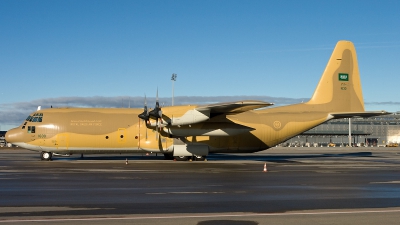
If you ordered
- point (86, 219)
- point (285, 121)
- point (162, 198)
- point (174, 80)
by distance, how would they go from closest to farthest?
point (86, 219)
point (162, 198)
point (285, 121)
point (174, 80)

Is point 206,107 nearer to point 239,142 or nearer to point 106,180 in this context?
point 239,142

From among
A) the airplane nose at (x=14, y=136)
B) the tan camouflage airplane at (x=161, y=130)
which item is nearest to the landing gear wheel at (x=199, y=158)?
the tan camouflage airplane at (x=161, y=130)

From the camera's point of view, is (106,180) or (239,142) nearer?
(106,180)

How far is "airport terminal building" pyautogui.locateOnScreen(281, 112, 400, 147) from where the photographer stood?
108 metres

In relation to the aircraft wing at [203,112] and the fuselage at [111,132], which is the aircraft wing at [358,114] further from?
the aircraft wing at [203,112]

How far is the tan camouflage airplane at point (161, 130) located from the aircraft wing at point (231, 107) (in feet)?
0.25

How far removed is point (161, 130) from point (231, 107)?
6.18 m

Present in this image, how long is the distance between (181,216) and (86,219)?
2.23 meters

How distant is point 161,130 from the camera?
35219 millimetres

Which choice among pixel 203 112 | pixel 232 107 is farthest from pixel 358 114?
pixel 203 112

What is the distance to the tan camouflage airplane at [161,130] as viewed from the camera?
34.5 metres

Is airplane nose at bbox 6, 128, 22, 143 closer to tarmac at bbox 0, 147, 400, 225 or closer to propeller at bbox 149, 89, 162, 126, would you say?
propeller at bbox 149, 89, 162, 126

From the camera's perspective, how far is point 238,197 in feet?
47.7

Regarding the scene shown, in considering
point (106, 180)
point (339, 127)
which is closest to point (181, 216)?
point (106, 180)
